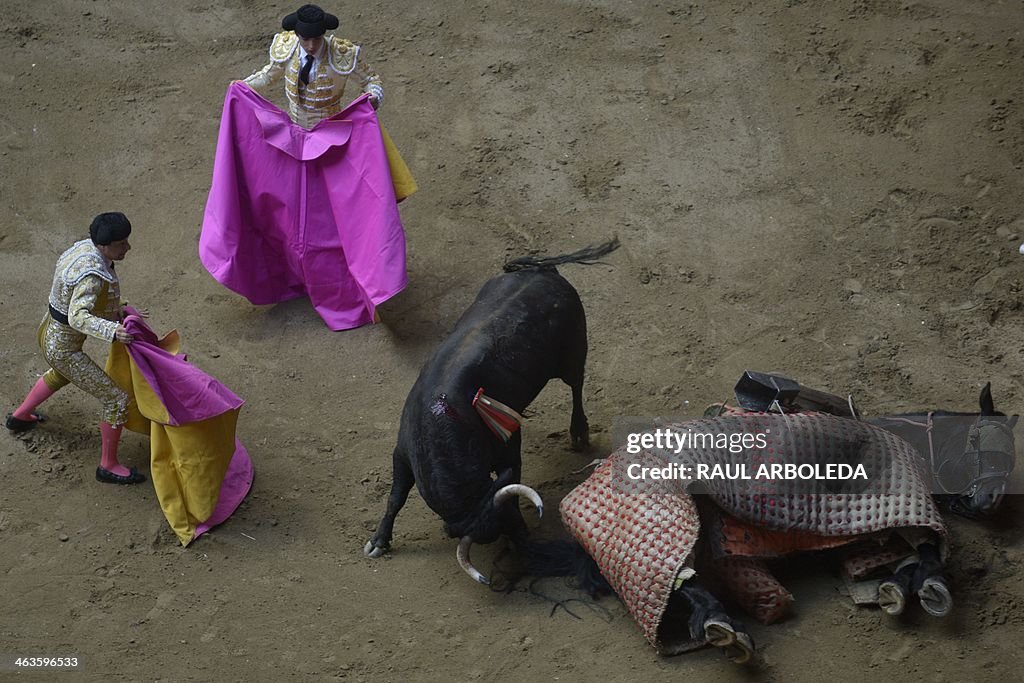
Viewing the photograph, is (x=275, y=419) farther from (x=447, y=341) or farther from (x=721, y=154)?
(x=721, y=154)

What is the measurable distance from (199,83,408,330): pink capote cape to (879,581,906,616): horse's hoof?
10.3 feet

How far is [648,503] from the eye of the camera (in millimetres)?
5496

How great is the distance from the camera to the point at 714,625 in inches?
201

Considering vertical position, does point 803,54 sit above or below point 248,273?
above

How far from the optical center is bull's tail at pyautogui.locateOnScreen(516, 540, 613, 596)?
5.76 m

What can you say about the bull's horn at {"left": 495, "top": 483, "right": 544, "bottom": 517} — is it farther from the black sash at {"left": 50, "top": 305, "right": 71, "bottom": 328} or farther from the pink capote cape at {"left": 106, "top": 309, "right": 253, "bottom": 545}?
the black sash at {"left": 50, "top": 305, "right": 71, "bottom": 328}

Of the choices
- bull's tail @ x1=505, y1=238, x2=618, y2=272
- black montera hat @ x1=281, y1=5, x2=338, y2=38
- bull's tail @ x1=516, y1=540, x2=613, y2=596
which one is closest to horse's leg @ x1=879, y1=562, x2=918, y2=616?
bull's tail @ x1=516, y1=540, x2=613, y2=596

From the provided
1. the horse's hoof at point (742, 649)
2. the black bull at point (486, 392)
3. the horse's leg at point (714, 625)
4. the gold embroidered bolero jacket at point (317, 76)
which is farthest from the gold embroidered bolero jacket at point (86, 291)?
the horse's hoof at point (742, 649)

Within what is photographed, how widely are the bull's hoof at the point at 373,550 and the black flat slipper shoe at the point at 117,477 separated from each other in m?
1.30

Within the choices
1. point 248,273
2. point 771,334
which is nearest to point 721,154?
point 771,334

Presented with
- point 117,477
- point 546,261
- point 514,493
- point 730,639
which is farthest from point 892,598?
point 117,477

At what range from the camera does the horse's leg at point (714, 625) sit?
5109mm

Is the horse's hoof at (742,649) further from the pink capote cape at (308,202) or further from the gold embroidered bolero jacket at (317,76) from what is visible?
the gold embroidered bolero jacket at (317,76)

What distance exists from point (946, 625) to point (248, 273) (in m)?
4.33
